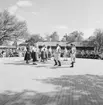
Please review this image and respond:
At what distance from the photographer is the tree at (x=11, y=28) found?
36253 mm

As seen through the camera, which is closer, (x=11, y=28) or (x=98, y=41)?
(x=11, y=28)

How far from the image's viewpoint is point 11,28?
122 ft

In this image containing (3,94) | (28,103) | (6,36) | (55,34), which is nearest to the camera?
(28,103)

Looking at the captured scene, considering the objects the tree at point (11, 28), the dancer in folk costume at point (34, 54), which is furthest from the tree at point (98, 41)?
the dancer in folk costume at point (34, 54)

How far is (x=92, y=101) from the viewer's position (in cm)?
404

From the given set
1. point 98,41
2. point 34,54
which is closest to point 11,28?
point 34,54

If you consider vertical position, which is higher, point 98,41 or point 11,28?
point 11,28

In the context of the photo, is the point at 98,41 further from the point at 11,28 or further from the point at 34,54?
the point at 34,54

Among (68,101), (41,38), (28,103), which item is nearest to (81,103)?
(68,101)

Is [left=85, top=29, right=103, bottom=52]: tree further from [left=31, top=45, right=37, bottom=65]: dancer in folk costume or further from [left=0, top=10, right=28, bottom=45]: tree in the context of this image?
[left=31, top=45, right=37, bottom=65]: dancer in folk costume

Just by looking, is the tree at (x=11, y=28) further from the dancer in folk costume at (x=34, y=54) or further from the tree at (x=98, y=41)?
the dancer in folk costume at (x=34, y=54)

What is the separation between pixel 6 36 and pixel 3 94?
34.4m

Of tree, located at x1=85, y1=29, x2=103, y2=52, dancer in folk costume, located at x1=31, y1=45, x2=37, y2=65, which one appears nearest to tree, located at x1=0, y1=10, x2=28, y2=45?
tree, located at x1=85, y1=29, x2=103, y2=52

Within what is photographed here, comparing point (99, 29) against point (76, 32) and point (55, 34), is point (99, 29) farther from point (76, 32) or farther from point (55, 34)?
point (55, 34)
